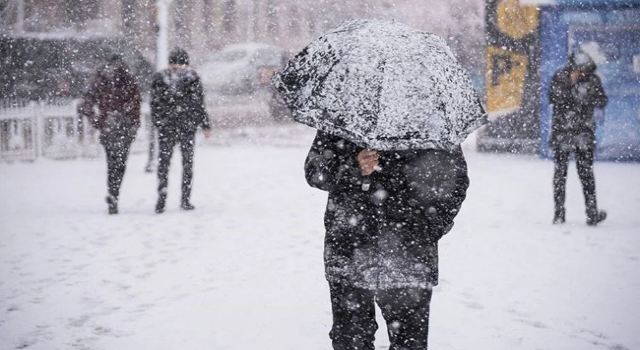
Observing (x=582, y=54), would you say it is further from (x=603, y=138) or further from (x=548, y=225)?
(x=603, y=138)

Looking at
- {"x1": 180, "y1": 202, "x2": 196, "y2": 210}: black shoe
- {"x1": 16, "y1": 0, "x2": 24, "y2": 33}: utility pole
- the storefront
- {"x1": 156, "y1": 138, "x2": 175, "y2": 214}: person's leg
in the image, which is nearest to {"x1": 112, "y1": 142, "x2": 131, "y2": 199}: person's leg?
{"x1": 156, "y1": 138, "x2": 175, "y2": 214}: person's leg

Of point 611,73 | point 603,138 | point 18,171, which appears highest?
point 611,73

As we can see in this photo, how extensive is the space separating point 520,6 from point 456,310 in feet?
A: 32.5

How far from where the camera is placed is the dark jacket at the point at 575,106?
24.0 feet

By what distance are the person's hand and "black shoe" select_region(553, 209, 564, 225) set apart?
535 cm

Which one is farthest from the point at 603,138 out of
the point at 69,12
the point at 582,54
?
the point at 69,12

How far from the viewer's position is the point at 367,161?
285 centimetres

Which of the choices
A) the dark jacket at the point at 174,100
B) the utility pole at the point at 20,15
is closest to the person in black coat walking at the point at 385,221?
the dark jacket at the point at 174,100

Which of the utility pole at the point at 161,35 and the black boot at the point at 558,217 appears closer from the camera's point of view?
the black boot at the point at 558,217

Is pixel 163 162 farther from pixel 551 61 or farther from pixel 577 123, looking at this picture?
pixel 551 61

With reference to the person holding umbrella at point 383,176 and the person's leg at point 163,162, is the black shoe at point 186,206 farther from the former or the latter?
the person holding umbrella at point 383,176

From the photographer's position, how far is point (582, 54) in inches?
297

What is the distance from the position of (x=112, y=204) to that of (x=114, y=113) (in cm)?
107

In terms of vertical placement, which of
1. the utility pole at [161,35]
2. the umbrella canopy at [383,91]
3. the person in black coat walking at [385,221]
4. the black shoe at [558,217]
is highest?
the utility pole at [161,35]
